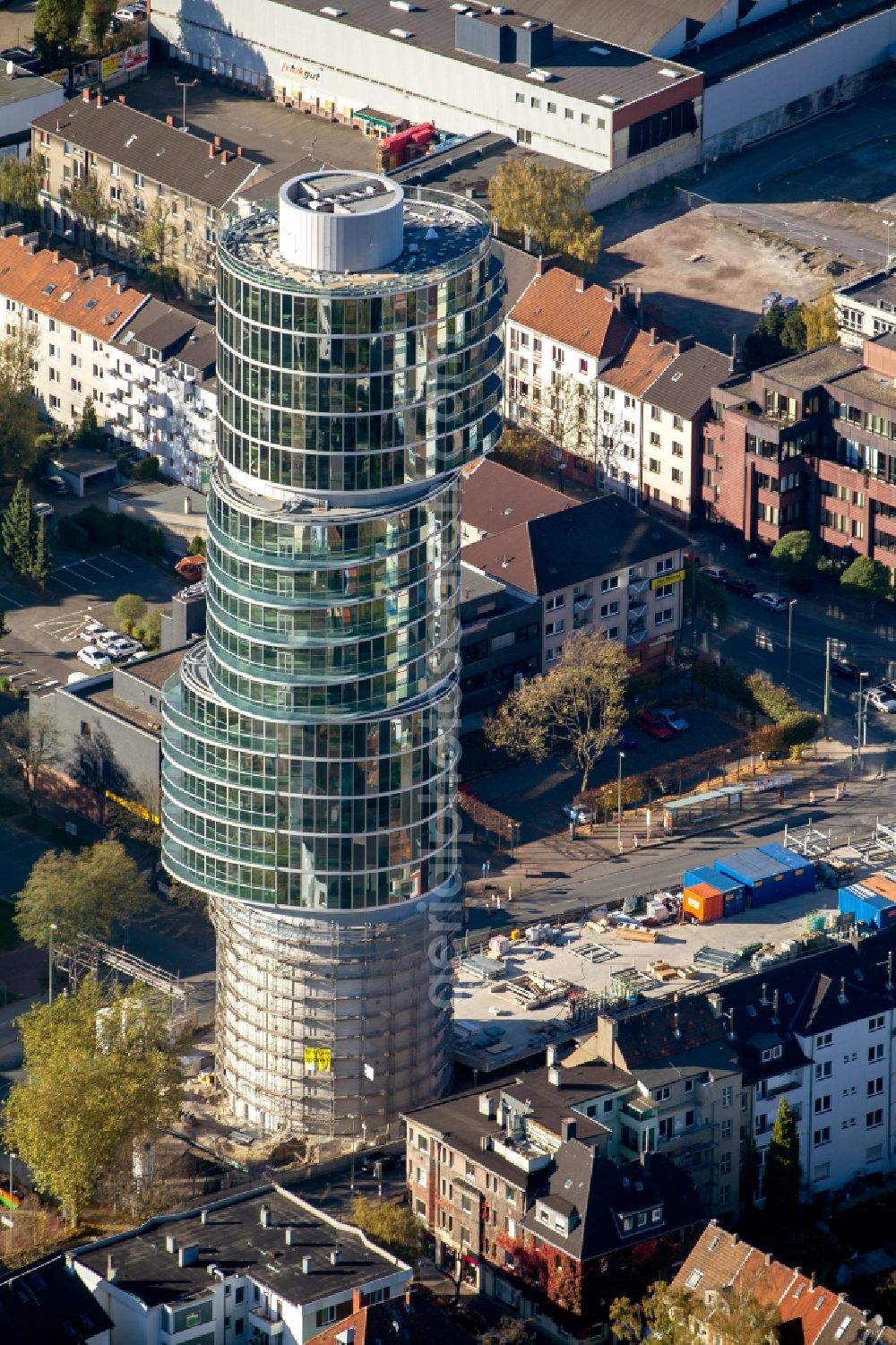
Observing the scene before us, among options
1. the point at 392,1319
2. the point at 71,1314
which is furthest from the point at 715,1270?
the point at 71,1314

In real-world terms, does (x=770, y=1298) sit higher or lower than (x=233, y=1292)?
higher

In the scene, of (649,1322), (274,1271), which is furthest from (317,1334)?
(649,1322)

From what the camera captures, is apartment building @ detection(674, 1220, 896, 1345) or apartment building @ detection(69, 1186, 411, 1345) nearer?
apartment building @ detection(674, 1220, 896, 1345)

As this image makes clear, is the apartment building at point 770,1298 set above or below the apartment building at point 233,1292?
above

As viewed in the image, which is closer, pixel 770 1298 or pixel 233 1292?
pixel 770 1298

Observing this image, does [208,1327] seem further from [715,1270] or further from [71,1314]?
[715,1270]

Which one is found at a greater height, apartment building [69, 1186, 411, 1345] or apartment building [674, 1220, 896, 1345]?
apartment building [674, 1220, 896, 1345]

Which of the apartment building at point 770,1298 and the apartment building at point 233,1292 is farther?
the apartment building at point 233,1292
